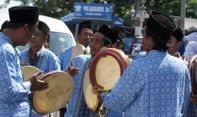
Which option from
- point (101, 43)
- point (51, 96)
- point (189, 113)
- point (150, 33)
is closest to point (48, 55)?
point (101, 43)

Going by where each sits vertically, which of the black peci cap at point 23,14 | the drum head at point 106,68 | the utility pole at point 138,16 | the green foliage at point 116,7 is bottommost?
the green foliage at point 116,7

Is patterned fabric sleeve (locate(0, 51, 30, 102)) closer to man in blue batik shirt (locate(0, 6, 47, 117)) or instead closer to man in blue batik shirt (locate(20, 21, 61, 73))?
man in blue batik shirt (locate(0, 6, 47, 117))

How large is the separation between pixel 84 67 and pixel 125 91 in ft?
4.94

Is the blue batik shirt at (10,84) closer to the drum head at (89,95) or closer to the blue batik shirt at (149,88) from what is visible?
the blue batik shirt at (149,88)

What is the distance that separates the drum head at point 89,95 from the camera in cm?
510

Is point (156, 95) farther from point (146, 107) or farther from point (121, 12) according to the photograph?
point (121, 12)

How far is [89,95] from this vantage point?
520 centimetres

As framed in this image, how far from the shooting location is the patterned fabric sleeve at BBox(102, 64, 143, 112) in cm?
397

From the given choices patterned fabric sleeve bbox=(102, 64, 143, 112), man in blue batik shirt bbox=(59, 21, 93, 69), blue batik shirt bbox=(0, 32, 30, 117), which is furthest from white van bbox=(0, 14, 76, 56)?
patterned fabric sleeve bbox=(102, 64, 143, 112)

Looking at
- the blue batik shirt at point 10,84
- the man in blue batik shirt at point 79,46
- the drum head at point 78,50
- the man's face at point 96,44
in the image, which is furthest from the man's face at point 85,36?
the blue batik shirt at point 10,84

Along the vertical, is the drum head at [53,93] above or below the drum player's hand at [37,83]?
below

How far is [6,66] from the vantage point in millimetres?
4023

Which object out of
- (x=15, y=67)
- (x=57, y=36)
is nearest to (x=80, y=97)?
(x=15, y=67)

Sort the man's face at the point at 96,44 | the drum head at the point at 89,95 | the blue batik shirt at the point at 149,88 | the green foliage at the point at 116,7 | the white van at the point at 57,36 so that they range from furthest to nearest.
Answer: the green foliage at the point at 116,7 < the white van at the point at 57,36 < the man's face at the point at 96,44 < the drum head at the point at 89,95 < the blue batik shirt at the point at 149,88
